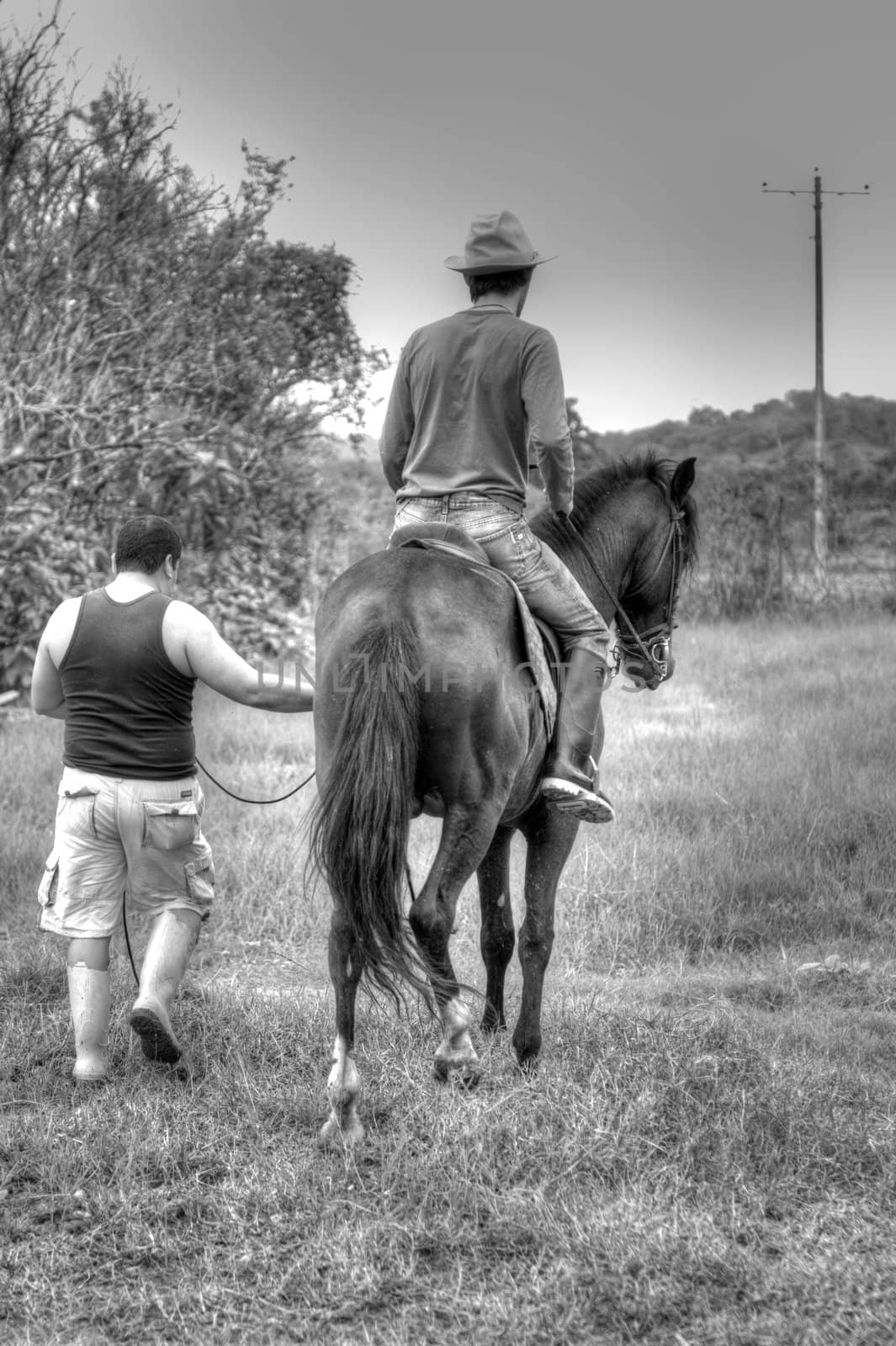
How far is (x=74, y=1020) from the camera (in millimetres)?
4344

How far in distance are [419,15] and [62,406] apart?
5.34 metres

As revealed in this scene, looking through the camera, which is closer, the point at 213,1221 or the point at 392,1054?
the point at 213,1221

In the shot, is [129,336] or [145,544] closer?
[145,544]

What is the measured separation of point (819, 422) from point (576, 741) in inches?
613

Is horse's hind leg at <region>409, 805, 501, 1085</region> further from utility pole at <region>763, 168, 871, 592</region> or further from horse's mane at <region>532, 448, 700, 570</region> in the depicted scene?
utility pole at <region>763, 168, 871, 592</region>

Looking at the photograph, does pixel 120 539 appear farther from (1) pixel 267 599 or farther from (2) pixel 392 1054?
(1) pixel 267 599

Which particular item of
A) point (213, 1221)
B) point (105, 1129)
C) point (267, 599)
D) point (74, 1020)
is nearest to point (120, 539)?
point (74, 1020)

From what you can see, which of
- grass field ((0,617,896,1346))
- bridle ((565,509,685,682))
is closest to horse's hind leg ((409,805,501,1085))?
grass field ((0,617,896,1346))

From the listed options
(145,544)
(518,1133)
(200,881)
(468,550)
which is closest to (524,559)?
(468,550)

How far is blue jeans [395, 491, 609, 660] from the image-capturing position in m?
4.40

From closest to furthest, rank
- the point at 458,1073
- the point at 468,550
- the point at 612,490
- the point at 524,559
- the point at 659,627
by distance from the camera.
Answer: the point at 458,1073, the point at 468,550, the point at 524,559, the point at 612,490, the point at 659,627

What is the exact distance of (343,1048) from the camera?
3.92m

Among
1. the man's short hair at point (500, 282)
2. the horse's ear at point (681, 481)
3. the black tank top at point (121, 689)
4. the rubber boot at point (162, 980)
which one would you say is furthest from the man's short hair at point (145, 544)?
the horse's ear at point (681, 481)

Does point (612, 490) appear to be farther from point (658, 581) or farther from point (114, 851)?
point (114, 851)
